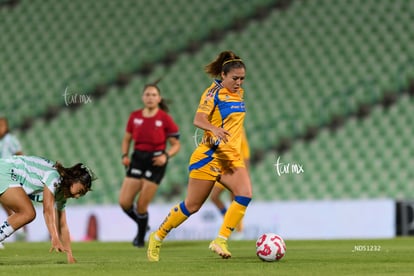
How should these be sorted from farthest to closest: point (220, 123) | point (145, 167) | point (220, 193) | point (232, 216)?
point (220, 193), point (145, 167), point (220, 123), point (232, 216)

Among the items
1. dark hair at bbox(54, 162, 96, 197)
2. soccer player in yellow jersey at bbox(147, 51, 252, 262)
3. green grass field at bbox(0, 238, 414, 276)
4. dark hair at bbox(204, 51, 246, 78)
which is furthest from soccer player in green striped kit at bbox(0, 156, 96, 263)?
dark hair at bbox(204, 51, 246, 78)

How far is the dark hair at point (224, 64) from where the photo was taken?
8.28 m

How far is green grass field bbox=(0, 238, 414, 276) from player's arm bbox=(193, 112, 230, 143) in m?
1.10

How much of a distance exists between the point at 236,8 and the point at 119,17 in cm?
292

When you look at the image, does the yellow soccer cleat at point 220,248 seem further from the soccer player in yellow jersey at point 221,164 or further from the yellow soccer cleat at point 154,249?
the yellow soccer cleat at point 154,249

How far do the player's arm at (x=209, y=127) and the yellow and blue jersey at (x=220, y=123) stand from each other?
0.31 feet

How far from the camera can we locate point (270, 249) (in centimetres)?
793

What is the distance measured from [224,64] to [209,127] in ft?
2.51

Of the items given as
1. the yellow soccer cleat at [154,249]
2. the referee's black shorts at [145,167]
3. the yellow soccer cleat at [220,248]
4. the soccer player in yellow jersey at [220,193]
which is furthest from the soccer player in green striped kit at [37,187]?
the soccer player in yellow jersey at [220,193]

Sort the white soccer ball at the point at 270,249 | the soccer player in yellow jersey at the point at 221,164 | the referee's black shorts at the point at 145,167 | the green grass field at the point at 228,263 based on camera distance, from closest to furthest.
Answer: the green grass field at the point at 228,263 < the white soccer ball at the point at 270,249 < the soccer player in yellow jersey at the point at 221,164 < the referee's black shorts at the point at 145,167

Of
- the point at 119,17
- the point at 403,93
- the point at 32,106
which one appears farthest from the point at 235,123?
the point at 119,17

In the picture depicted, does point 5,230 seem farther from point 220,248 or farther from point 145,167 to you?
point 145,167

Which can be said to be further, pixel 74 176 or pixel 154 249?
pixel 154 249

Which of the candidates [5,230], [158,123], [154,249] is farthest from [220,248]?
[158,123]
